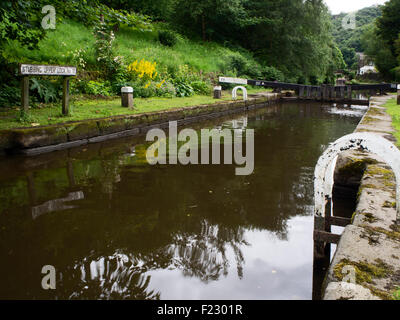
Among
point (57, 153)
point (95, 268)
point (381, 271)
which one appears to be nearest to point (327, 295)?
point (381, 271)

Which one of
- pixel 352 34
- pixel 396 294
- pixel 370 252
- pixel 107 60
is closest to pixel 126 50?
pixel 107 60

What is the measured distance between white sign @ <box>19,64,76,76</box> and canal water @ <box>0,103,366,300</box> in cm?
157

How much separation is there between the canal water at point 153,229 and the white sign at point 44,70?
157 centimetres

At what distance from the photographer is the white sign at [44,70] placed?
6.07m

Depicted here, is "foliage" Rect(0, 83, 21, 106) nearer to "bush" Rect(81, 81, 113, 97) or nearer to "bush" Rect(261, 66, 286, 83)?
"bush" Rect(81, 81, 113, 97)

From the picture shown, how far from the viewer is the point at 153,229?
337cm

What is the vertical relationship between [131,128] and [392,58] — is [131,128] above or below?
below

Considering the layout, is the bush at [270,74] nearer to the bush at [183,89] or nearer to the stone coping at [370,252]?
the bush at [183,89]

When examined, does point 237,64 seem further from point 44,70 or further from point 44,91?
point 44,70

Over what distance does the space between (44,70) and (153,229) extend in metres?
4.44

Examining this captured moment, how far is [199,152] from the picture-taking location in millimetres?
6500

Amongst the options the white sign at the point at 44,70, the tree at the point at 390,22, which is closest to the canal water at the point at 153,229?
the white sign at the point at 44,70
